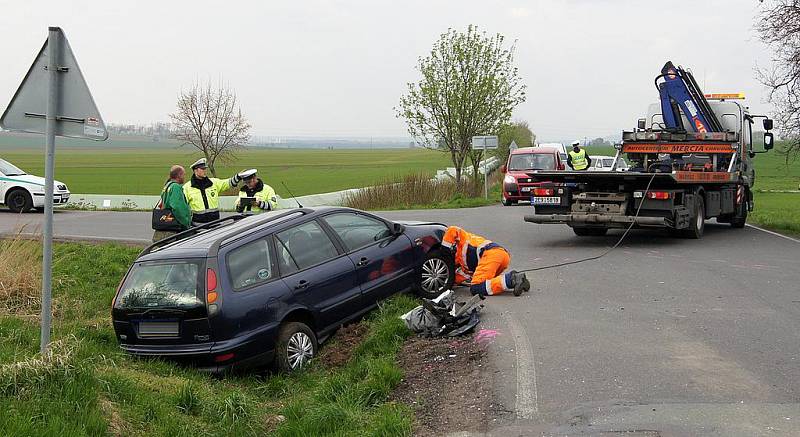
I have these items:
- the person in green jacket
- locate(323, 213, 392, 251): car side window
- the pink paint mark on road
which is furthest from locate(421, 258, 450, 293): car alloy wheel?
the person in green jacket

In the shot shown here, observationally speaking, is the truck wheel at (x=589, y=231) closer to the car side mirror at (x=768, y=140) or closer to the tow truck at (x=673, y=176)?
the tow truck at (x=673, y=176)

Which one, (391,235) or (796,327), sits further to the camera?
(391,235)

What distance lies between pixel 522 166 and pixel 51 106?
2235 cm

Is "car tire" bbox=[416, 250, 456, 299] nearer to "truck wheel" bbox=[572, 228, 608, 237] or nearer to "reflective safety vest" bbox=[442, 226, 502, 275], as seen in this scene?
"reflective safety vest" bbox=[442, 226, 502, 275]

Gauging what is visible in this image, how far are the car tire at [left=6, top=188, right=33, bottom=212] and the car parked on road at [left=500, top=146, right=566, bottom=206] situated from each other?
14.4 meters

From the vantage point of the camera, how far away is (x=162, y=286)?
24.9 ft

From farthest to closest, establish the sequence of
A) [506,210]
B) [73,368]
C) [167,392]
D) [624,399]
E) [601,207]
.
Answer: [506,210] → [601,207] → [167,392] → [73,368] → [624,399]

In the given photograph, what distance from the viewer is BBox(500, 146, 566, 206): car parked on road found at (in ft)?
87.2

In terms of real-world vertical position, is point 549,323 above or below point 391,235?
below

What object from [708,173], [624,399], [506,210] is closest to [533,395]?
[624,399]

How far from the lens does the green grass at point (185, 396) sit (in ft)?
18.1

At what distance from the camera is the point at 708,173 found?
1541 cm

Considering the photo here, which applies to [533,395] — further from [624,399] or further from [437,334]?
[437,334]

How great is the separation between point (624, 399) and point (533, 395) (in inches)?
24.5
